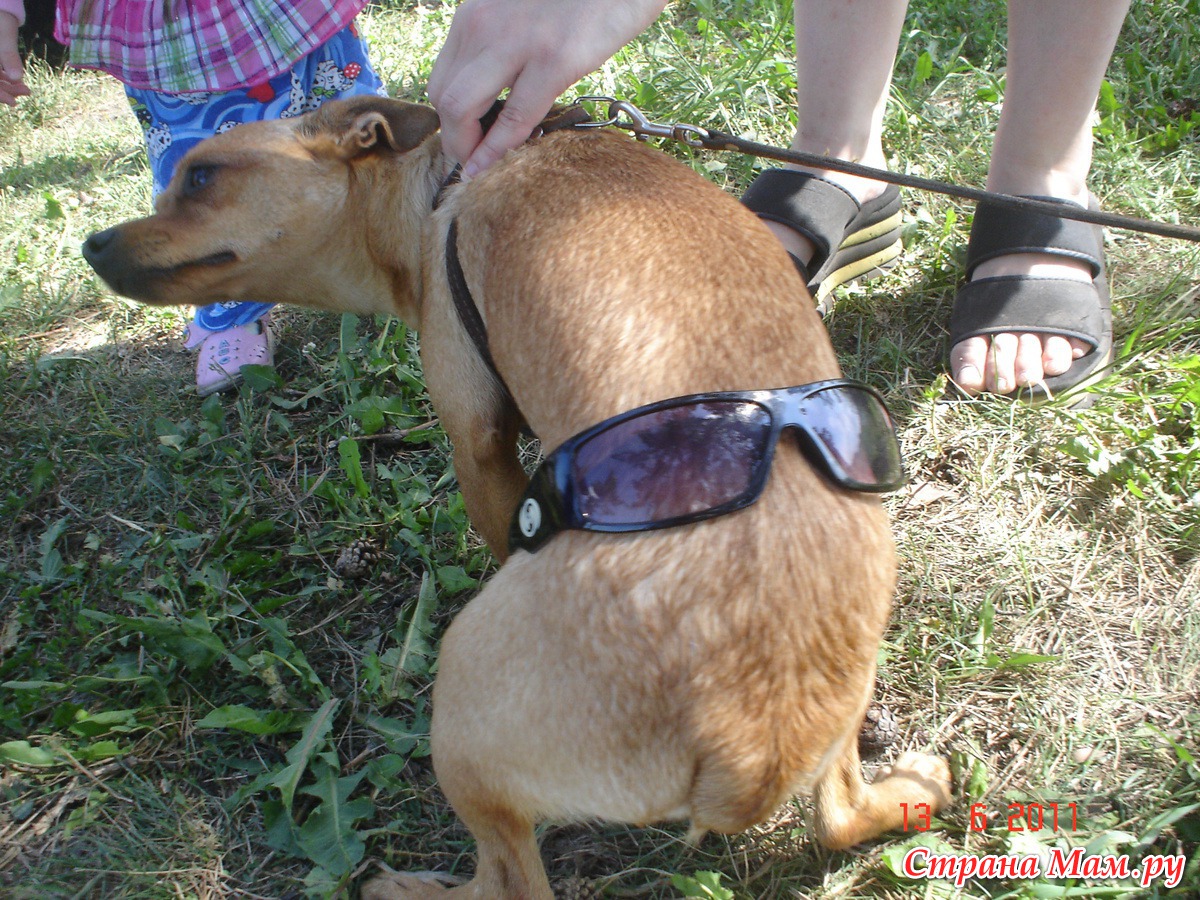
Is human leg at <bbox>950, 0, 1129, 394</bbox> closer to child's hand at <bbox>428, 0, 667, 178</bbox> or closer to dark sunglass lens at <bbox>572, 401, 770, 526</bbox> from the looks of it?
child's hand at <bbox>428, 0, 667, 178</bbox>

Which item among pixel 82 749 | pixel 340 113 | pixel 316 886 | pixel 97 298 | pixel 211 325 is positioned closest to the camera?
pixel 316 886

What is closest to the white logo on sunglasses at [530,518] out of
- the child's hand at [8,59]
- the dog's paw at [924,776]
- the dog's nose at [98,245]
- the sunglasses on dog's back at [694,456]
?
the sunglasses on dog's back at [694,456]

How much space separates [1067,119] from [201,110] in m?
3.34

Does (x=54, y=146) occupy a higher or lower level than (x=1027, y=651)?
lower

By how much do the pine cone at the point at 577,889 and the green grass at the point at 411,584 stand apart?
11 mm

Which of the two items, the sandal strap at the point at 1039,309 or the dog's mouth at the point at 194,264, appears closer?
the dog's mouth at the point at 194,264

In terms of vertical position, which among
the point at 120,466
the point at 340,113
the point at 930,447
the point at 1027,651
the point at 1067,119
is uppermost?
the point at 1067,119

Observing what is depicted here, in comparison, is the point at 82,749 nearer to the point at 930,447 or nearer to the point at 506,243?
the point at 506,243

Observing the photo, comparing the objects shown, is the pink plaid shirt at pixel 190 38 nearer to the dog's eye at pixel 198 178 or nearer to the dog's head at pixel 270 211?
the dog's head at pixel 270 211

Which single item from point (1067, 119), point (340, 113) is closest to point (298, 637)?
point (340, 113)

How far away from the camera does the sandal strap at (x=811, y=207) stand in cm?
315

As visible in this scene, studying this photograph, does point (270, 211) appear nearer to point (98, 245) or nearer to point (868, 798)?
point (98, 245)

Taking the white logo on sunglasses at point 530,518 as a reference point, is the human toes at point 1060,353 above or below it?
above

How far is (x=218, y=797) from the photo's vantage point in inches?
89.8
